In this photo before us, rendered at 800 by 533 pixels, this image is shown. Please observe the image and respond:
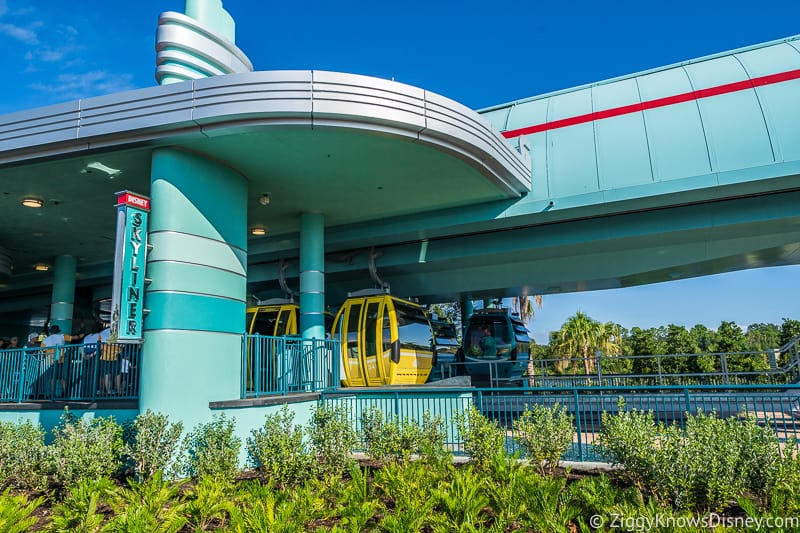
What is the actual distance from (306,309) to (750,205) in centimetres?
1100

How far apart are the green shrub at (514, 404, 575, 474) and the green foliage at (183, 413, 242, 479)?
4.57 metres

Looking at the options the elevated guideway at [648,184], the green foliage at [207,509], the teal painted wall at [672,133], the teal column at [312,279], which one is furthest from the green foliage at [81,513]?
the teal painted wall at [672,133]

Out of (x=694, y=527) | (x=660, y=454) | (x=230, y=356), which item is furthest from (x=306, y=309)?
(x=694, y=527)

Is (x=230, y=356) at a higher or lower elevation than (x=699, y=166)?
lower

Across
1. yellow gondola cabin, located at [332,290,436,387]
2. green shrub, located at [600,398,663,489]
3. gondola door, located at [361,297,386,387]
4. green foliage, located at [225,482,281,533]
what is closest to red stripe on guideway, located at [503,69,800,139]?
yellow gondola cabin, located at [332,290,436,387]

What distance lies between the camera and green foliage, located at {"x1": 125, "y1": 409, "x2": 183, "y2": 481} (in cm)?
863

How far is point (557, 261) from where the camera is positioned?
55.5 feet

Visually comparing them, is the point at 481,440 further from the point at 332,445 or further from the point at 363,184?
the point at 363,184

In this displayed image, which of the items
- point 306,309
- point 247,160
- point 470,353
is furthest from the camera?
point 470,353

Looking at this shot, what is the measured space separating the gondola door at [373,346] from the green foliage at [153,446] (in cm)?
574

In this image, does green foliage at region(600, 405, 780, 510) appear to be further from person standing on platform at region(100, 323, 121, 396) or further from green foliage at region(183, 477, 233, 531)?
person standing on platform at region(100, 323, 121, 396)

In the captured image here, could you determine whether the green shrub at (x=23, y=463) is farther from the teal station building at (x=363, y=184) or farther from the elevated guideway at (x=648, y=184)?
the elevated guideway at (x=648, y=184)

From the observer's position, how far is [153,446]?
28.7 feet

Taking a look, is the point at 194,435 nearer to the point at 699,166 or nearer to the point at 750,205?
the point at 699,166
